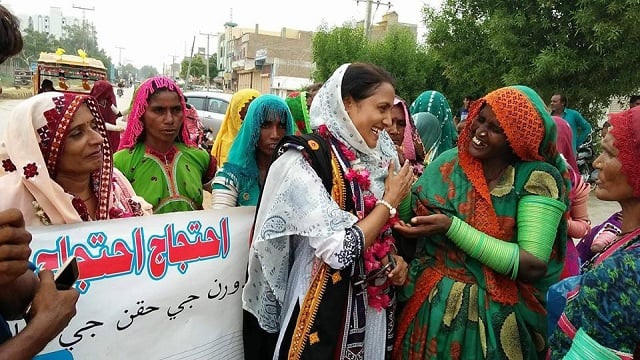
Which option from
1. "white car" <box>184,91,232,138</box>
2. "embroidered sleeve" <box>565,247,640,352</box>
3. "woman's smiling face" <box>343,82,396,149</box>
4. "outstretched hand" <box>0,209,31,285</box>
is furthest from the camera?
"white car" <box>184,91,232,138</box>

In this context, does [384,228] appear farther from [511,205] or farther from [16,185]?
[16,185]

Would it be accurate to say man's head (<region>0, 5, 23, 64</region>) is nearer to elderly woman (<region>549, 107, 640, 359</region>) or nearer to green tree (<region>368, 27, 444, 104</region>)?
elderly woman (<region>549, 107, 640, 359</region>)

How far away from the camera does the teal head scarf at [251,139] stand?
9.30 ft

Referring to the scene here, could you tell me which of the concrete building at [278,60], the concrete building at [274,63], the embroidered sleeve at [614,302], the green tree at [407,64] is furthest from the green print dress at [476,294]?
the concrete building at [274,63]

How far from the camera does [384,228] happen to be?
6.64 ft

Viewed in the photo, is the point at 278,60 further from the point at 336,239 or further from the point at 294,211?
the point at 336,239

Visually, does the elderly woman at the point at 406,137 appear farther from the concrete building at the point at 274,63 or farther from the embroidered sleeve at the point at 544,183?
the concrete building at the point at 274,63

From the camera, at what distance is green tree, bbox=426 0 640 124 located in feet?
25.9

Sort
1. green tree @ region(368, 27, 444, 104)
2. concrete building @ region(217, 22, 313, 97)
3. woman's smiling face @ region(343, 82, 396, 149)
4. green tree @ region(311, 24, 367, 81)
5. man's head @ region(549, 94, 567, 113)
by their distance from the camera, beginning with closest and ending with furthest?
woman's smiling face @ region(343, 82, 396, 149) < man's head @ region(549, 94, 567, 113) < green tree @ region(368, 27, 444, 104) < green tree @ region(311, 24, 367, 81) < concrete building @ region(217, 22, 313, 97)

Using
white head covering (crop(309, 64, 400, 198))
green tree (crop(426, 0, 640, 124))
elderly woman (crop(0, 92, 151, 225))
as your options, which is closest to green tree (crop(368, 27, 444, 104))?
green tree (crop(426, 0, 640, 124))

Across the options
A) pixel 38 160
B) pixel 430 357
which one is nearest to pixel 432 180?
pixel 430 357

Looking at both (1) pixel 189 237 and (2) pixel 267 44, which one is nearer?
(1) pixel 189 237

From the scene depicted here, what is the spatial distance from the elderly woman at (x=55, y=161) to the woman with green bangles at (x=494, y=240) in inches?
52.4

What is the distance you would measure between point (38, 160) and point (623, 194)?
6.69 ft
